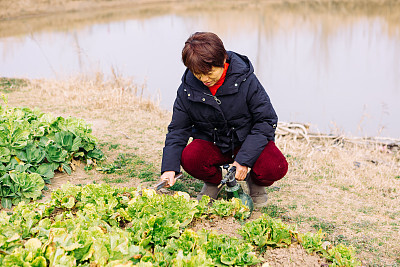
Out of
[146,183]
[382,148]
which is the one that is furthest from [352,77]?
[146,183]

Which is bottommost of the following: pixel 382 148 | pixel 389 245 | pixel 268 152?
pixel 382 148

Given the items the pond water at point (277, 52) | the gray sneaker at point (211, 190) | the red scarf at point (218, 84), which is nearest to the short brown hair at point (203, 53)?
the red scarf at point (218, 84)

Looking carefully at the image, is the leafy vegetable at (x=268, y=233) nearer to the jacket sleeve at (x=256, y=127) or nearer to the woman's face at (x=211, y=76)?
the jacket sleeve at (x=256, y=127)

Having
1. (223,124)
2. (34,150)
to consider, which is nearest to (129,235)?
(223,124)

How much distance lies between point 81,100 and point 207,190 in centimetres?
379

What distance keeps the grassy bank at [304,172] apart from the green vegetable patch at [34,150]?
17 cm

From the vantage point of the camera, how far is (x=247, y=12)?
53.0 ft

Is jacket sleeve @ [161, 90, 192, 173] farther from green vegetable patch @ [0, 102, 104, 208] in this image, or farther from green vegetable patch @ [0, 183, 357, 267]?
green vegetable patch @ [0, 102, 104, 208]

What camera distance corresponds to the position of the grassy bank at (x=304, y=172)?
10.3 feet

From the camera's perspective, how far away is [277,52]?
10.7 meters

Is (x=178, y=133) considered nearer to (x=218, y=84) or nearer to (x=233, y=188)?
(x=218, y=84)

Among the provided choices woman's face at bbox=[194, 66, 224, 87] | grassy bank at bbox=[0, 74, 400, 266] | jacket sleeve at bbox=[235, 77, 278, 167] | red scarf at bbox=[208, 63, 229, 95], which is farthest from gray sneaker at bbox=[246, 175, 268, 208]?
woman's face at bbox=[194, 66, 224, 87]

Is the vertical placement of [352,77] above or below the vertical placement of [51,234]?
below

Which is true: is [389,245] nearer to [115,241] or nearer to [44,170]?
[115,241]
